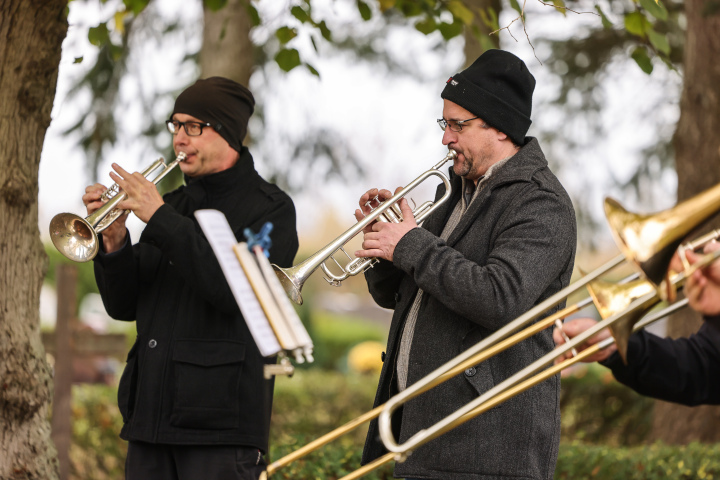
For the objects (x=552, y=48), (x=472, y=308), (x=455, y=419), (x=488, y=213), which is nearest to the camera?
(x=455, y=419)

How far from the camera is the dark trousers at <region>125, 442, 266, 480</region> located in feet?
9.95

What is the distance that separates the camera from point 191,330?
3131mm

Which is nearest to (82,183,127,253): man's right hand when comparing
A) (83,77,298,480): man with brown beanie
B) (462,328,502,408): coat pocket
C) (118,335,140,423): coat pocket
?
(83,77,298,480): man with brown beanie

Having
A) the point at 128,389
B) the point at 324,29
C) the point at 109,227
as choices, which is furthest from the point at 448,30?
the point at 128,389

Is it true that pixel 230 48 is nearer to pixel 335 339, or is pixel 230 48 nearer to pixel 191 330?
pixel 191 330

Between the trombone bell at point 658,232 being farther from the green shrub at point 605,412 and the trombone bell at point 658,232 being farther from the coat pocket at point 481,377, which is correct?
the green shrub at point 605,412

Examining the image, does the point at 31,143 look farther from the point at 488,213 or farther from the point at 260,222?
the point at 488,213

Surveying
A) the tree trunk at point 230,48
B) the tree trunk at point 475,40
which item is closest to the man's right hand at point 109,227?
the tree trunk at point 230,48

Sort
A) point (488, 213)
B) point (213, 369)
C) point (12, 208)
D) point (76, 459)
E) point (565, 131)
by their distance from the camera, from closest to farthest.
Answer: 1. point (488, 213)
2. point (213, 369)
3. point (12, 208)
4. point (76, 459)
5. point (565, 131)

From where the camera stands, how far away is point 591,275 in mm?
1849

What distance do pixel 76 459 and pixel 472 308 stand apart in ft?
17.4

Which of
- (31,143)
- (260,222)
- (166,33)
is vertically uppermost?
(166,33)

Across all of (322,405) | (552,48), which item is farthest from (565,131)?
(322,405)

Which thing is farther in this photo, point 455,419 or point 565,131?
point 565,131
